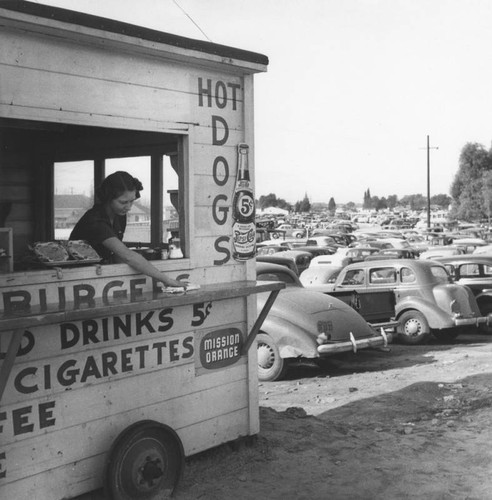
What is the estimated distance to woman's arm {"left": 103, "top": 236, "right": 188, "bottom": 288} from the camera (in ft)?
15.7

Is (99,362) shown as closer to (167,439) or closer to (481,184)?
(167,439)

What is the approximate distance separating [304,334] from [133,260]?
519cm

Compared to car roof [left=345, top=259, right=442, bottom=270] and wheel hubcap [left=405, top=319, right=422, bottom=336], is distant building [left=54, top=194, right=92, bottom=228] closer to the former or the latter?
wheel hubcap [left=405, top=319, right=422, bottom=336]

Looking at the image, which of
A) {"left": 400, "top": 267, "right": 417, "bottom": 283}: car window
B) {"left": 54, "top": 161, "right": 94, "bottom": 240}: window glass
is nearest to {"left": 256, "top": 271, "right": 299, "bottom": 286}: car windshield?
{"left": 400, "top": 267, "right": 417, "bottom": 283}: car window

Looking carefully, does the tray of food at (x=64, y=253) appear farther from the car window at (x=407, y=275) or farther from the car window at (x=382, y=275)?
the car window at (x=382, y=275)

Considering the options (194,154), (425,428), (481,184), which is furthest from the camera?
(481,184)

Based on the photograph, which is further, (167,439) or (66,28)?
(167,439)

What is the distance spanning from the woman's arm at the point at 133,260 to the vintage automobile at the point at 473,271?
11.4 meters

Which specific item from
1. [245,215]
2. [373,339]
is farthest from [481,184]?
[245,215]

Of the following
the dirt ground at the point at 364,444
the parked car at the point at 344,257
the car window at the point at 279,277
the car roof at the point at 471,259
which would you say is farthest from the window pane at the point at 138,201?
the parked car at the point at 344,257

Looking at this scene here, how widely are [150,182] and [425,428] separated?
3.55m

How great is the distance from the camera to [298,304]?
1009cm

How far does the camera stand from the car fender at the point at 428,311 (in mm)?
12969

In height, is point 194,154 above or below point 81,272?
above
